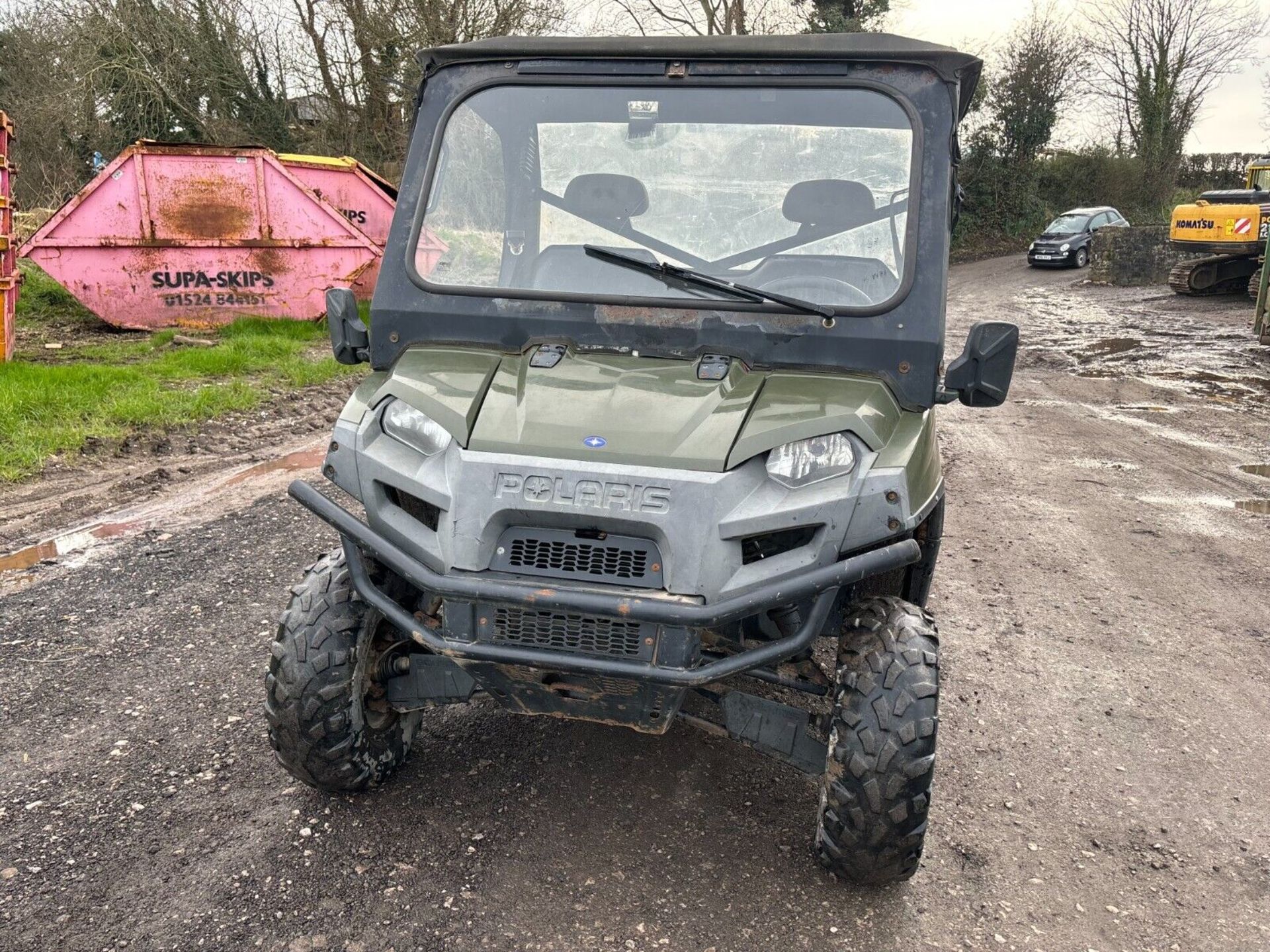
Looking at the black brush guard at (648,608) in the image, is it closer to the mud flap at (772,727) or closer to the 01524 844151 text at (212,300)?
the mud flap at (772,727)

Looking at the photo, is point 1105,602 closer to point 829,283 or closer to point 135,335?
point 829,283

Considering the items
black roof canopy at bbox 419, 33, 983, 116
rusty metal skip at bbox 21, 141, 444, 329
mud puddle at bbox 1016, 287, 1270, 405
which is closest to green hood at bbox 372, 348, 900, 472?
black roof canopy at bbox 419, 33, 983, 116

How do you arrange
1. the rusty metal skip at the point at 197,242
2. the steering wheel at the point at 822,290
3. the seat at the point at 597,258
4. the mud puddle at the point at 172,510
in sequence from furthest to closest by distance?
the rusty metal skip at the point at 197,242, the mud puddle at the point at 172,510, the seat at the point at 597,258, the steering wheel at the point at 822,290

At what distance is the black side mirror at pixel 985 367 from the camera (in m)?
3.04

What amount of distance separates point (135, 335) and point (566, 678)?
1005cm

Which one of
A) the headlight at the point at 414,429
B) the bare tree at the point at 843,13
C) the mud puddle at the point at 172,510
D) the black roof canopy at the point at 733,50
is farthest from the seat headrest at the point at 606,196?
the bare tree at the point at 843,13

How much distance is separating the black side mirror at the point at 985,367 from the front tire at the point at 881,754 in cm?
74

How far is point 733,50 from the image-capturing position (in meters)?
3.29

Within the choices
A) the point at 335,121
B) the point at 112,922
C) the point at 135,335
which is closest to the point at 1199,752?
the point at 112,922

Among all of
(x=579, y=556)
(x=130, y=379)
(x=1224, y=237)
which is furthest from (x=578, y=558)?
(x=1224, y=237)

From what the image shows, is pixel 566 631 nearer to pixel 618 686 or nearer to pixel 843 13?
pixel 618 686

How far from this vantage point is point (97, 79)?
19.2 m

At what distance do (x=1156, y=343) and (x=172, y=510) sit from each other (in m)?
12.6

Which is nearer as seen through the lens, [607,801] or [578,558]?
[578,558]
